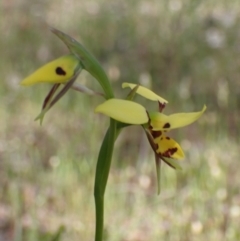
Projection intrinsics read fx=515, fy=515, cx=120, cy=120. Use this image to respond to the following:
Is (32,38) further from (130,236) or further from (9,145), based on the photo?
(130,236)

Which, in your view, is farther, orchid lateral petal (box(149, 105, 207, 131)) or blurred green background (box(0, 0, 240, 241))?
blurred green background (box(0, 0, 240, 241))

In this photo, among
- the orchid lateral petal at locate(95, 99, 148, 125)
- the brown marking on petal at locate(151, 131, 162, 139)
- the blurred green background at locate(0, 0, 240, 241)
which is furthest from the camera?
the blurred green background at locate(0, 0, 240, 241)

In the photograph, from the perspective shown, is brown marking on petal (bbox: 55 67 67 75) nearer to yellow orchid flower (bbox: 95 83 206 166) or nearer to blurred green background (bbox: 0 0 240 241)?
yellow orchid flower (bbox: 95 83 206 166)

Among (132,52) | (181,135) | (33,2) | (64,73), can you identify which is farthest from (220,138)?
(33,2)

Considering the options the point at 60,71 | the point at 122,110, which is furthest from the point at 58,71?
the point at 122,110

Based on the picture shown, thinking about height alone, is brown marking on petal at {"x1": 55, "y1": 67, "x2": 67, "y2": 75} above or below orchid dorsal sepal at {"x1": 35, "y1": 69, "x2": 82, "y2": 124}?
above

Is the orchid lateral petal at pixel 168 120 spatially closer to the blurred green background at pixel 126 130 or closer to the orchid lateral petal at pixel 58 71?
the orchid lateral petal at pixel 58 71

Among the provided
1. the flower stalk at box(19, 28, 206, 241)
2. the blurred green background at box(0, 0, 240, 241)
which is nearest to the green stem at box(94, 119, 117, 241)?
the flower stalk at box(19, 28, 206, 241)
